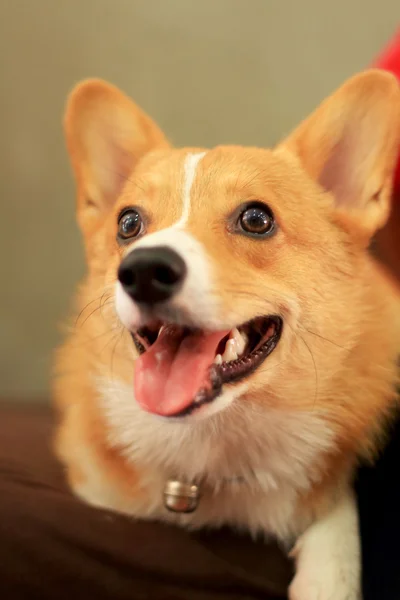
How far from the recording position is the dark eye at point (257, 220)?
36.2 inches

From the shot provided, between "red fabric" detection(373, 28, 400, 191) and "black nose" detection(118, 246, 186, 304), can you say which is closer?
"black nose" detection(118, 246, 186, 304)

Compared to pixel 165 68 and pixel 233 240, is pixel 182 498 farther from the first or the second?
pixel 165 68

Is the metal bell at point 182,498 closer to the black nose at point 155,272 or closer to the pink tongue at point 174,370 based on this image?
the pink tongue at point 174,370

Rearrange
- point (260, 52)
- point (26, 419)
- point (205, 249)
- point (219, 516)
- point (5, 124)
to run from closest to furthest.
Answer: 1. point (205, 249)
2. point (219, 516)
3. point (26, 419)
4. point (260, 52)
5. point (5, 124)

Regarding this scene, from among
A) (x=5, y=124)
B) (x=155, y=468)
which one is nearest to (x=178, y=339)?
(x=155, y=468)

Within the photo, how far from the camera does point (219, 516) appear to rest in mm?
939

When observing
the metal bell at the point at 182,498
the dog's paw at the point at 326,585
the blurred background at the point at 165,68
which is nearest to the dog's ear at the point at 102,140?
the metal bell at the point at 182,498

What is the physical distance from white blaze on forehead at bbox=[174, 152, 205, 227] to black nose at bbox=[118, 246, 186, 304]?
0.15m

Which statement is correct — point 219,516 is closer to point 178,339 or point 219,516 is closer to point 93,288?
point 178,339

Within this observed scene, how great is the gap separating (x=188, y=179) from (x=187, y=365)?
34 centimetres

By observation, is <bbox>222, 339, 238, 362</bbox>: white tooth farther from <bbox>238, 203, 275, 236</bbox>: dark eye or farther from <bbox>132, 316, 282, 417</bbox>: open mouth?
<bbox>238, 203, 275, 236</bbox>: dark eye

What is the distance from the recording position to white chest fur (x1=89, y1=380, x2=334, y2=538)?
3.08 feet

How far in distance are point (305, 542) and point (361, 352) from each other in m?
0.32

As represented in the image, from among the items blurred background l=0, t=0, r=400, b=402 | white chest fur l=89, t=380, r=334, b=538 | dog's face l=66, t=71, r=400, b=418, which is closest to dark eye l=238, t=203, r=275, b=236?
dog's face l=66, t=71, r=400, b=418
